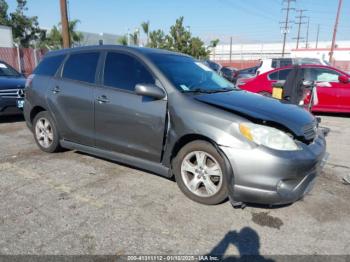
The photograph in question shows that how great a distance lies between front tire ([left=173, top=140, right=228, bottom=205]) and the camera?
3260 mm

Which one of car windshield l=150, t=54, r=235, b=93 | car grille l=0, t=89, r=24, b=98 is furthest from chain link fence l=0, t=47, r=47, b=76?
car windshield l=150, t=54, r=235, b=93

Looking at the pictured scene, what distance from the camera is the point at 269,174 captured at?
296 cm

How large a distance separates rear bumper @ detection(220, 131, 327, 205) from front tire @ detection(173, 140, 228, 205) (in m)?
0.17

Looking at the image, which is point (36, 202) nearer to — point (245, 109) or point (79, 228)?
point (79, 228)

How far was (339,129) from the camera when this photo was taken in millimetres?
7547

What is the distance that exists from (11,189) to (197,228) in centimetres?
234

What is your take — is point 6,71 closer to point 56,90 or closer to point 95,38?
point 56,90

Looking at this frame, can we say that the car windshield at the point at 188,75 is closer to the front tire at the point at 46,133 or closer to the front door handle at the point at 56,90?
the front door handle at the point at 56,90

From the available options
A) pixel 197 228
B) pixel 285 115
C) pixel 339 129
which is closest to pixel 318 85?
pixel 339 129

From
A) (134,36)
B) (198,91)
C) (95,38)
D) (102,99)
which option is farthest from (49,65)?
(95,38)

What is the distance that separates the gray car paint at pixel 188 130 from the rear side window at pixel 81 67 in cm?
12

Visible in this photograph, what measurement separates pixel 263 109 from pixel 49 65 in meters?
3.46

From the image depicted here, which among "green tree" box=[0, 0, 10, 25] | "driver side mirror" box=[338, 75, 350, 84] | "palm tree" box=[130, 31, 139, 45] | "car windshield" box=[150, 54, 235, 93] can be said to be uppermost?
"green tree" box=[0, 0, 10, 25]

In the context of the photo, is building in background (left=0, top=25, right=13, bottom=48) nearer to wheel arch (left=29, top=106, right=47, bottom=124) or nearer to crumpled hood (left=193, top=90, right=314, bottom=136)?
wheel arch (left=29, top=106, right=47, bottom=124)
